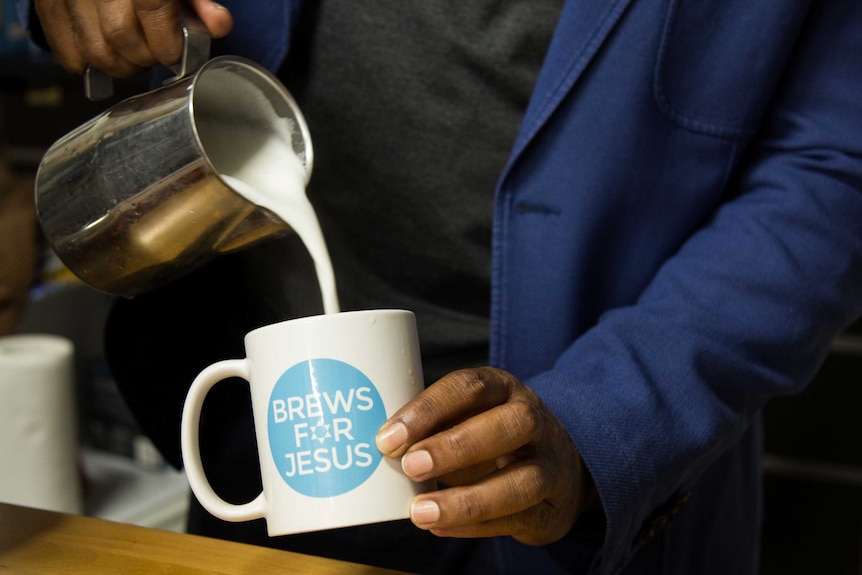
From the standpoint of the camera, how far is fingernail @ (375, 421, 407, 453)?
1.63 ft

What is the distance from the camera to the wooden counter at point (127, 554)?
22.2 inches

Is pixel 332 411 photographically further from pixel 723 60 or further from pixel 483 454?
pixel 723 60

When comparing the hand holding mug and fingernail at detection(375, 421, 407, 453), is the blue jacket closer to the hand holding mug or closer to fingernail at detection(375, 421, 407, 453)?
the hand holding mug

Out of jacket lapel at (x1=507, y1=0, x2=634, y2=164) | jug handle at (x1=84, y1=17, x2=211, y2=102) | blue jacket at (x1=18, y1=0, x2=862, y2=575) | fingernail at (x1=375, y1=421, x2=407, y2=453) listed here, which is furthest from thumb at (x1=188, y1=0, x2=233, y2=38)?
fingernail at (x1=375, y1=421, x2=407, y2=453)

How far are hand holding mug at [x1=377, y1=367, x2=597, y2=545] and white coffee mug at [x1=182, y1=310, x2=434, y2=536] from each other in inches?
0.6

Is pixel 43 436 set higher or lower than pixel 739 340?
lower

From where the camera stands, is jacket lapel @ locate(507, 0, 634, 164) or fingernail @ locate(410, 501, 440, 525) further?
jacket lapel @ locate(507, 0, 634, 164)

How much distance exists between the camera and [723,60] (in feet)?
2.52

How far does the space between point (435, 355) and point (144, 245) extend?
0.34m

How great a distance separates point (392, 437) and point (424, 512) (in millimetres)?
49

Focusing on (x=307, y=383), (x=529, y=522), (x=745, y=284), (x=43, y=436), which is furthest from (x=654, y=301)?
(x=43, y=436)

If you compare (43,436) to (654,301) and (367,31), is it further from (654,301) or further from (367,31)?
(654,301)

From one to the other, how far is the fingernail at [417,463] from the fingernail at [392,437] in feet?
0.03

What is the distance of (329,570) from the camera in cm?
56
